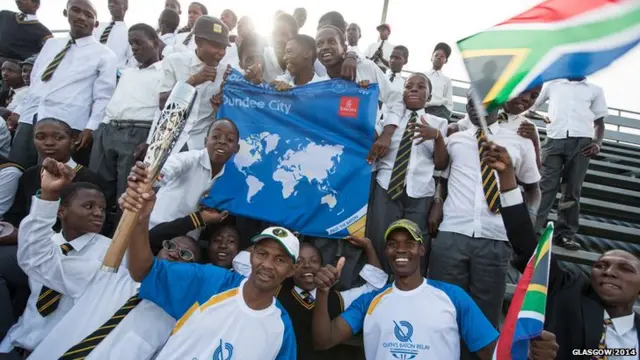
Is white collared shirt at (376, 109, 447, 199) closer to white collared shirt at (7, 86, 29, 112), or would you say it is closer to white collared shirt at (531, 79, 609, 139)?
white collared shirt at (531, 79, 609, 139)

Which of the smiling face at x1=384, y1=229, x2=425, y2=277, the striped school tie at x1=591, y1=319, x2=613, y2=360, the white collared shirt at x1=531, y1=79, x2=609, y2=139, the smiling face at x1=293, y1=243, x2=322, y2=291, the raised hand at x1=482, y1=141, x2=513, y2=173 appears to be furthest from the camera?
the white collared shirt at x1=531, y1=79, x2=609, y2=139

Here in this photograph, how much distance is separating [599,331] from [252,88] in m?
3.32

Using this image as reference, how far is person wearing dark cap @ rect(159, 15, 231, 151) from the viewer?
3.91 meters

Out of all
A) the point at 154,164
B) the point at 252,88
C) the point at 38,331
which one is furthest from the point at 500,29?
the point at 38,331

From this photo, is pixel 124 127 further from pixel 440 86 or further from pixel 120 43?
pixel 440 86

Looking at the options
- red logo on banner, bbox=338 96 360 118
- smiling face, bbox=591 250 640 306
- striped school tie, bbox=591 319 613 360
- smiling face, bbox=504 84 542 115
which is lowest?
striped school tie, bbox=591 319 613 360

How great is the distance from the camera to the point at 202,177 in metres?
3.65

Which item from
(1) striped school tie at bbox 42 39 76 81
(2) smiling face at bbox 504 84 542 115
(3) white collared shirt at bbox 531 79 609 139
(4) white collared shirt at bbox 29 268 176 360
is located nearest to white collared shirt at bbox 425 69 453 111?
(3) white collared shirt at bbox 531 79 609 139

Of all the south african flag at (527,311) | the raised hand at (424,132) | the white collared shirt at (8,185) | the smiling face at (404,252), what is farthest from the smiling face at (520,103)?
the white collared shirt at (8,185)

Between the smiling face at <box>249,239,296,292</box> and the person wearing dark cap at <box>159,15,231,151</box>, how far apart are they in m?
1.87

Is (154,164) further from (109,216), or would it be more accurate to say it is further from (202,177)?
(109,216)

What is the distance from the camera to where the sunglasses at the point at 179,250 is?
3.04 m

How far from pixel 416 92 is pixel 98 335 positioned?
305cm

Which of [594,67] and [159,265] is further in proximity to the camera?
[159,265]
